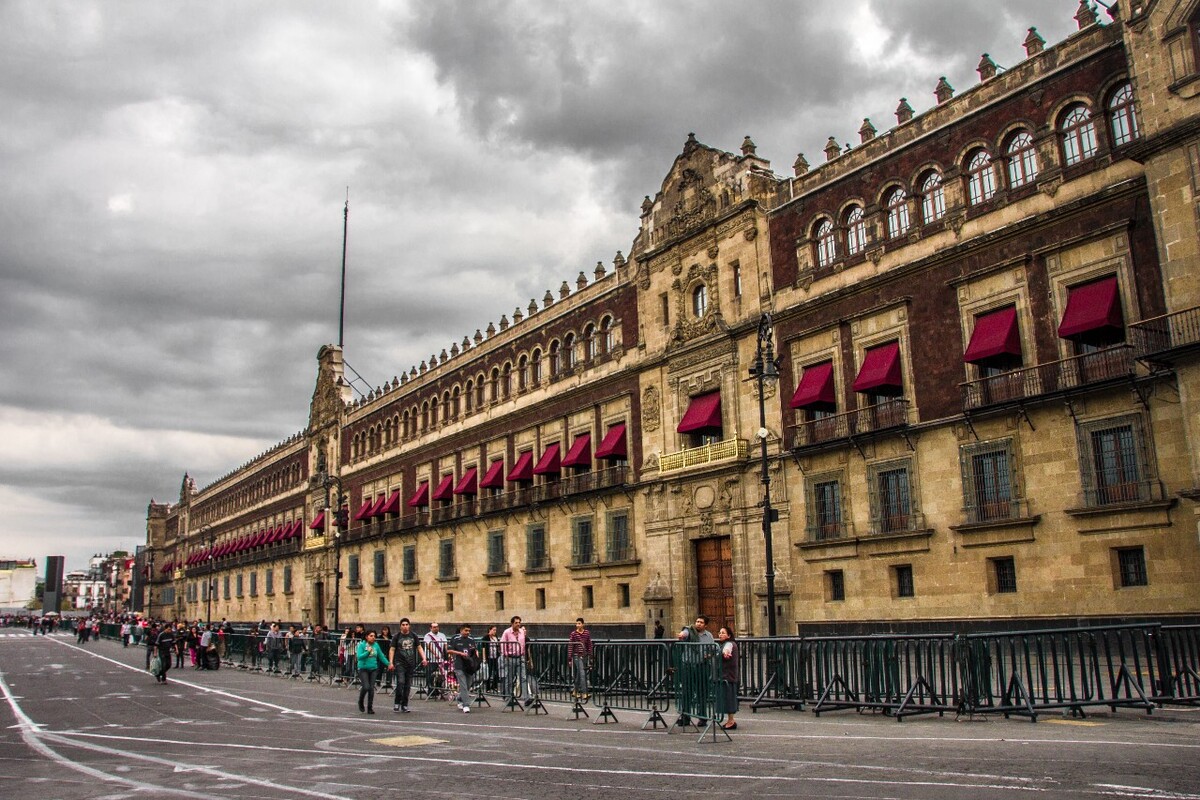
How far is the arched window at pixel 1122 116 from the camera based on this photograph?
22.4 meters

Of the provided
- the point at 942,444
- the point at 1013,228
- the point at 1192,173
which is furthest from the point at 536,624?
the point at 1192,173

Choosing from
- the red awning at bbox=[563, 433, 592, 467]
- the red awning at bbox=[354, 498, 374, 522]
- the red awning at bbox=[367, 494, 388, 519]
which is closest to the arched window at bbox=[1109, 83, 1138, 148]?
the red awning at bbox=[563, 433, 592, 467]

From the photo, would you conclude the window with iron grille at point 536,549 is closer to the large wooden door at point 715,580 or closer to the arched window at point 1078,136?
Result: the large wooden door at point 715,580

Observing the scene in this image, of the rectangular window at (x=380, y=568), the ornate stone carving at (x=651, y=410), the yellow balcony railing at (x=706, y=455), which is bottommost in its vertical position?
the rectangular window at (x=380, y=568)

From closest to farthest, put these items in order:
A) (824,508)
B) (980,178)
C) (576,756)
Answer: (576,756) < (980,178) < (824,508)

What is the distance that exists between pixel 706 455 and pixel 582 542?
861 cm

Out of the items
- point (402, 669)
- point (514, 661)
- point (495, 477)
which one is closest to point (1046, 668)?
point (514, 661)

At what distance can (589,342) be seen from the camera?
41.0m

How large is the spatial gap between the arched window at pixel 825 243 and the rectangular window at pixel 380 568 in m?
35.0

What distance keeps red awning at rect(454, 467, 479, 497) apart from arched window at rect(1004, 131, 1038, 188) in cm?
2944

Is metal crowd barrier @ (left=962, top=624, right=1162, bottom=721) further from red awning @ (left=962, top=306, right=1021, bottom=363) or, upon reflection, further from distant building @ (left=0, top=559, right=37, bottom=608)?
distant building @ (left=0, top=559, right=37, bottom=608)

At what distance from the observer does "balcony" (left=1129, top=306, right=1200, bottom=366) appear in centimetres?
1981

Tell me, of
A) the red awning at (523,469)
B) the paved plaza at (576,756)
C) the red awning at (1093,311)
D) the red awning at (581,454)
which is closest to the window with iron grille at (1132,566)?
the red awning at (1093,311)

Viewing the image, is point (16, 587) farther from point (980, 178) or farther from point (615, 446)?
point (980, 178)
